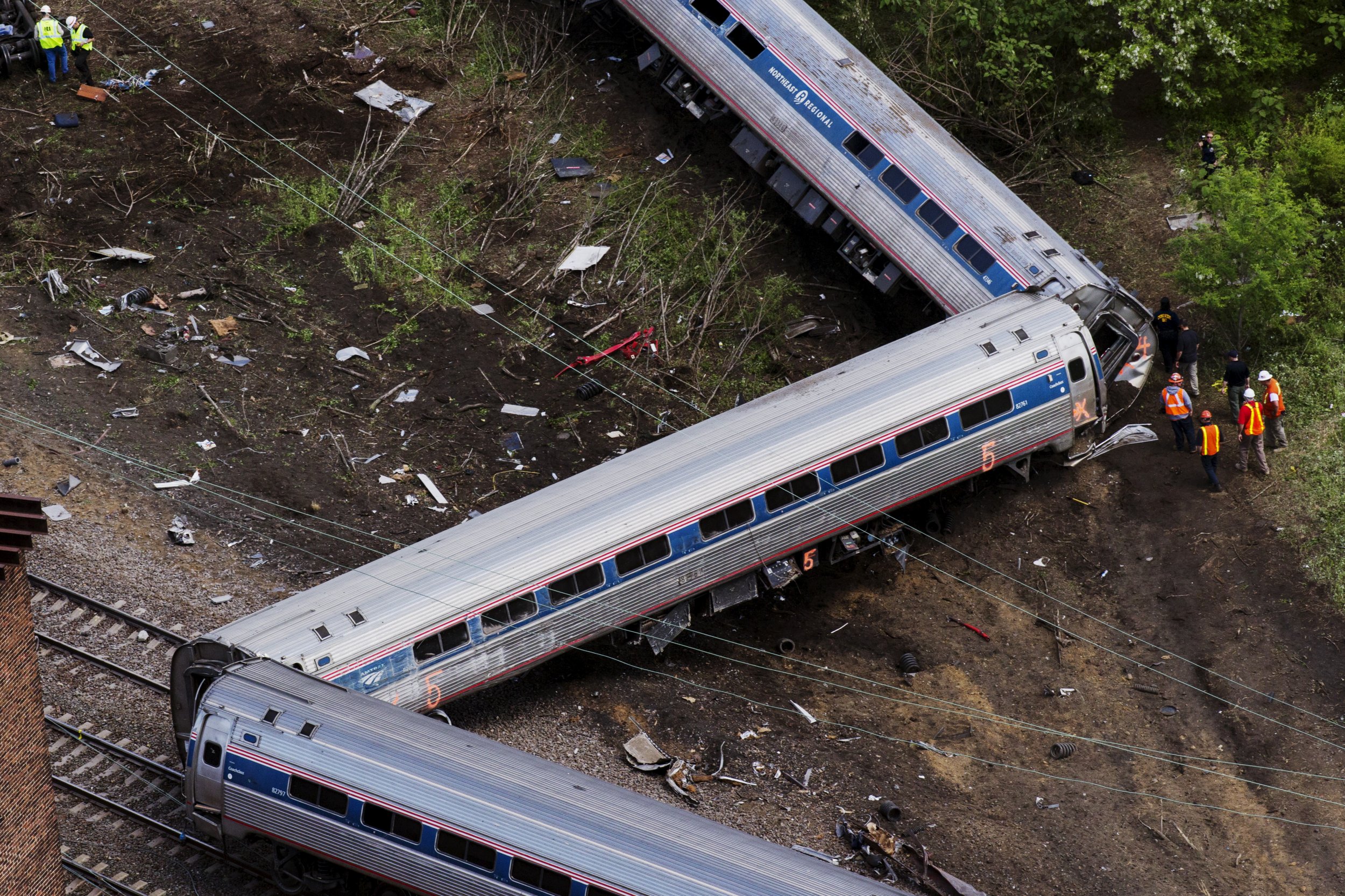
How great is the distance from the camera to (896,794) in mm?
22484

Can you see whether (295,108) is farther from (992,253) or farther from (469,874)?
(469,874)

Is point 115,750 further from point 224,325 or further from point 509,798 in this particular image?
point 224,325

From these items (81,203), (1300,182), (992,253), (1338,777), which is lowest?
(81,203)

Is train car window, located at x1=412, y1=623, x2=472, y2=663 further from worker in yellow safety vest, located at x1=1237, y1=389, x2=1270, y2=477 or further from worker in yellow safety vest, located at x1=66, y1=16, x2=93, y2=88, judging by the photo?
worker in yellow safety vest, located at x1=66, y1=16, x2=93, y2=88

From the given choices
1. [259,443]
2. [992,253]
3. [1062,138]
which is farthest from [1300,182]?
[259,443]

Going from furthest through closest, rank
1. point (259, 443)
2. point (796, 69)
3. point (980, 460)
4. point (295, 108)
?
point (295, 108)
point (796, 69)
point (259, 443)
point (980, 460)

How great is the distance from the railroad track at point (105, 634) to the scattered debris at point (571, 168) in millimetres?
14247

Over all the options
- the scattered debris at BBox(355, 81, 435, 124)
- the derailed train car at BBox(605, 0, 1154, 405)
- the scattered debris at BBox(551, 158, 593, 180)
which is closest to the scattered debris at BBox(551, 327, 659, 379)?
the derailed train car at BBox(605, 0, 1154, 405)

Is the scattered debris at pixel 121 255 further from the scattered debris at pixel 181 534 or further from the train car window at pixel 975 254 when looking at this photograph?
the train car window at pixel 975 254

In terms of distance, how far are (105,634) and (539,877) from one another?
29.7 ft

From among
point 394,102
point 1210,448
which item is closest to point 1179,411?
point 1210,448

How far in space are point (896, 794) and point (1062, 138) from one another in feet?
58.3

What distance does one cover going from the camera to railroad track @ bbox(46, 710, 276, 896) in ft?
68.0

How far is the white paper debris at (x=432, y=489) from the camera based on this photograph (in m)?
26.8
